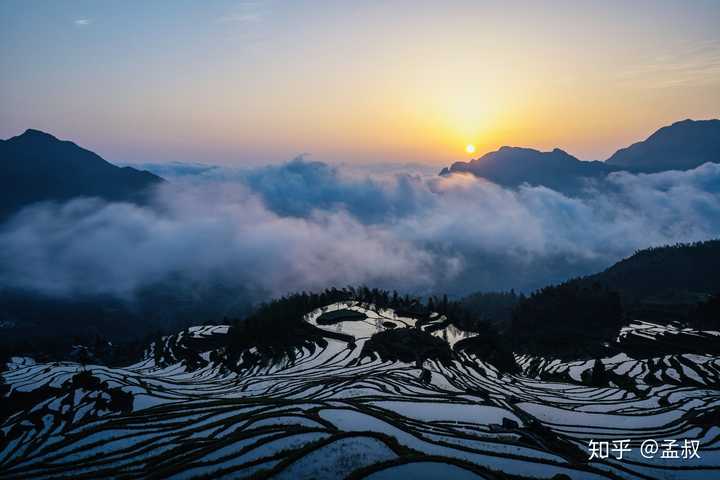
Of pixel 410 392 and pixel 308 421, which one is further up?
pixel 308 421

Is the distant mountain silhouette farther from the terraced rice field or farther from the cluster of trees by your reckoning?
the terraced rice field

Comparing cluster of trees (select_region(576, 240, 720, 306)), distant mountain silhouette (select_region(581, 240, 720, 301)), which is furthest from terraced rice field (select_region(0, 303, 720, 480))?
distant mountain silhouette (select_region(581, 240, 720, 301))

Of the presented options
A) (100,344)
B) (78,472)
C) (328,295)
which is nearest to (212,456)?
(78,472)

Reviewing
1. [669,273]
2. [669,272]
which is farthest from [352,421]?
[669,272]

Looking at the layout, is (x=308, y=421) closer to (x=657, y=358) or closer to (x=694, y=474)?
(x=694, y=474)

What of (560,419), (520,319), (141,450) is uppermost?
(141,450)

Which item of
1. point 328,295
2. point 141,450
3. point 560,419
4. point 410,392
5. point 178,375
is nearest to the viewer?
point 141,450

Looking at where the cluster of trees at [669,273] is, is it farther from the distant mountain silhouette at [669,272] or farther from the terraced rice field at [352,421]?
the terraced rice field at [352,421]

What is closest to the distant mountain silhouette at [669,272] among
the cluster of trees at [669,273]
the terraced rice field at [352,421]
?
the cluster of trees at [669,273]
